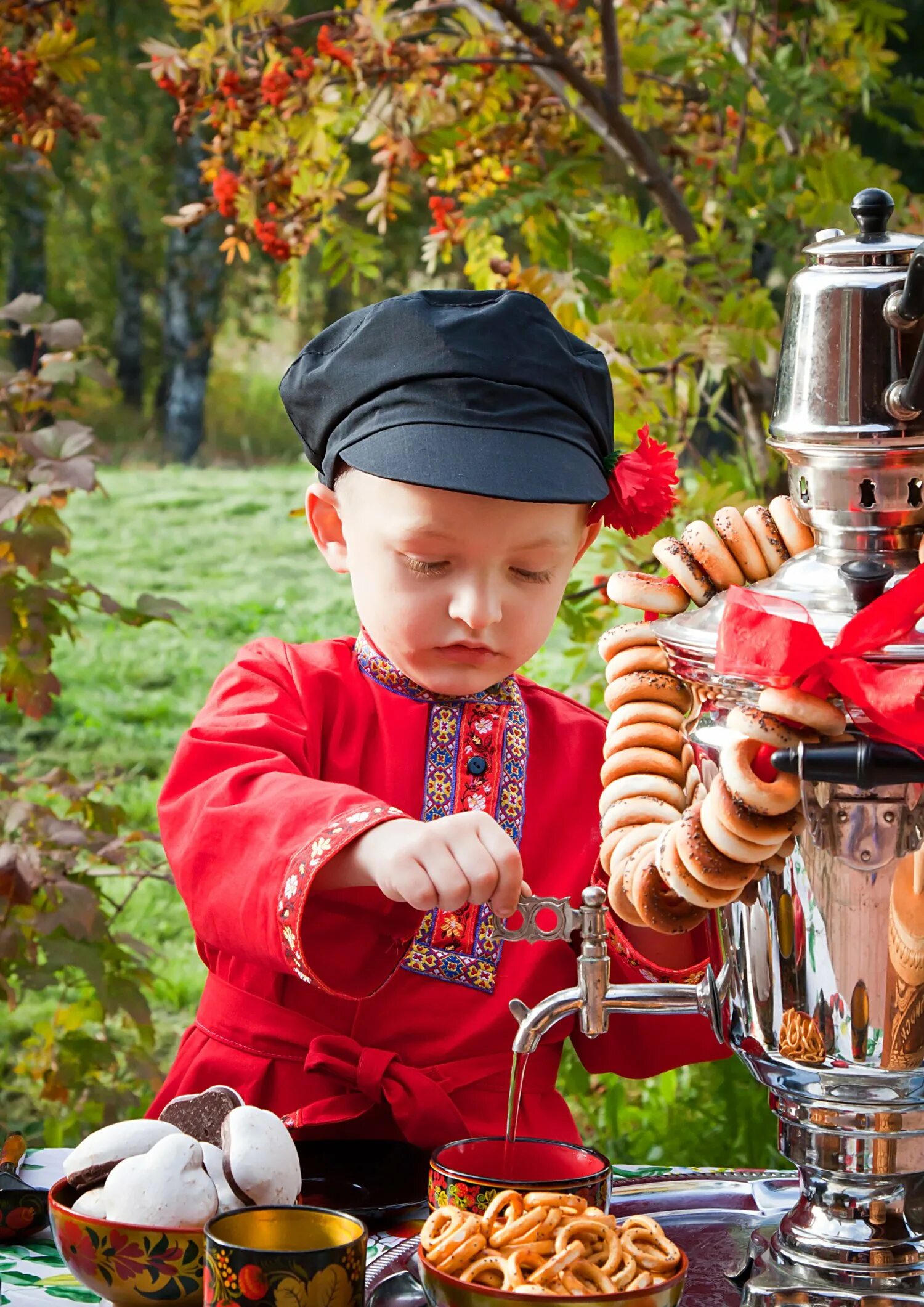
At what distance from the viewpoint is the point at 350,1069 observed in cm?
132

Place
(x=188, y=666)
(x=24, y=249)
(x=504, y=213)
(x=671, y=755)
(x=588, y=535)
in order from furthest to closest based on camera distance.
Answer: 1. (x=24, y=249)
2. (x=188, y=666)
3. (x=504, y=213)
4. (x=588, y=535)
5. (x=671, y=755)

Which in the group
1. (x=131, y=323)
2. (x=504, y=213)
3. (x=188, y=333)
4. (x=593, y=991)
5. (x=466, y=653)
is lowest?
(x=593, y=991)

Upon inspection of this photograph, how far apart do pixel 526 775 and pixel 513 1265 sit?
22.7 inches

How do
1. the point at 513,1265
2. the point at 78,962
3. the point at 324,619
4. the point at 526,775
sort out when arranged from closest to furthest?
the point at 513,1265, the point at 526,775, the point at 78,962, the point at 324,619

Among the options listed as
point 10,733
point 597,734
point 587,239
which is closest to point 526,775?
point 597,734

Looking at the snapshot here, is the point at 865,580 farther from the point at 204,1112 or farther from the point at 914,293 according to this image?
the point at 204,1112

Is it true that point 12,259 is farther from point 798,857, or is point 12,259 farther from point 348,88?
point 798,857

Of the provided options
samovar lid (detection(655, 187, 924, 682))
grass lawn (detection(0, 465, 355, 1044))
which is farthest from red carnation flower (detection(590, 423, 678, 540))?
grass lawn (detection(0, 465, 355, 1044))

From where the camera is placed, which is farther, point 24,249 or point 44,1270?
point 24,249

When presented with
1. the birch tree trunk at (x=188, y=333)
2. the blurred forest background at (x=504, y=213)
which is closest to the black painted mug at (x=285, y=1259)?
the blurred forest background at (x=504, y=213)

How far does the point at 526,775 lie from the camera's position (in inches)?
57.9

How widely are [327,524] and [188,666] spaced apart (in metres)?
4.32

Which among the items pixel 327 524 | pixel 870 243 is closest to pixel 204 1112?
pixel 327 524

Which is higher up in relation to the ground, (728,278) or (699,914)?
(728,278)
